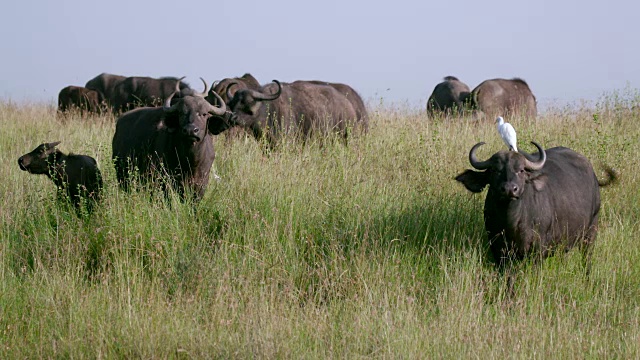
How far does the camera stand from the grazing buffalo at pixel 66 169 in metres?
8.52

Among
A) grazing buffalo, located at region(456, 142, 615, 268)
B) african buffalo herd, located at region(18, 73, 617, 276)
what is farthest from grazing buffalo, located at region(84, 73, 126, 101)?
grazing buffalo, located at region(456, 142, 615, 268)

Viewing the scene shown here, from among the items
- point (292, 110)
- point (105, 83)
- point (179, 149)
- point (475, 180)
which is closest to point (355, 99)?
point (292, 110)

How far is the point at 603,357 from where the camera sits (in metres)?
5.41

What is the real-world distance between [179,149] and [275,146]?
3.31 m

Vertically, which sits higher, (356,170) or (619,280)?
(356,170)

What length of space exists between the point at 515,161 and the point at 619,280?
4.75 feet

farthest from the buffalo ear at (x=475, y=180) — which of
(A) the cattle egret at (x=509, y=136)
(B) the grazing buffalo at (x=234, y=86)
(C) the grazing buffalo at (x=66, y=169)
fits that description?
(B) the grazing buffalo at (x=234, y=86)

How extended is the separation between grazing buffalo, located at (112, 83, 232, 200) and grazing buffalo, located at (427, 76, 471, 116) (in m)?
10.9

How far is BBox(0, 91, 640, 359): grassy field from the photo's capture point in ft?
17.9

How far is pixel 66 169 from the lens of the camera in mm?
8641

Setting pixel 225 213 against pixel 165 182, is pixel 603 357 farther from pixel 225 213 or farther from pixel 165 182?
pixel 165 182

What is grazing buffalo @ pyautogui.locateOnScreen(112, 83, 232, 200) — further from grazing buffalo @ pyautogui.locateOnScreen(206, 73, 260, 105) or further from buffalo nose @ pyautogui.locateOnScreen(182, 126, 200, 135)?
grazing buffalo @ pyautogui.locateOnScreen(206, 73, 260, 105)

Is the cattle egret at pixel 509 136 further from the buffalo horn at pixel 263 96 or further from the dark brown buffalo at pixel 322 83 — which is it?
the dark brown buffalo at pixel 322 83

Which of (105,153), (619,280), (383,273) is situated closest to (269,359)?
(383,273)
